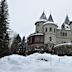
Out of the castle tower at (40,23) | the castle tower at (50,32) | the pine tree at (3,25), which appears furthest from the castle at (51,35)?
the pine tree at (3,25)

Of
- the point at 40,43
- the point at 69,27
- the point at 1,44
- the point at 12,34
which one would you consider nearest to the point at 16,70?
the point at 1,44

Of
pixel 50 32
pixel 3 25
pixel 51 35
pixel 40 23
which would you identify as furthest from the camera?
pixel 40 23

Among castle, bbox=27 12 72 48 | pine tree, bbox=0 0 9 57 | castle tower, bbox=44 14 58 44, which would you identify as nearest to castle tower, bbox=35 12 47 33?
castle, bbox=27 12 72 48

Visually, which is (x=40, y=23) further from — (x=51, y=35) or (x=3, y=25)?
(x=3, y=25)

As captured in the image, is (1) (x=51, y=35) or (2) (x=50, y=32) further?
(2) (x=50, y=32)

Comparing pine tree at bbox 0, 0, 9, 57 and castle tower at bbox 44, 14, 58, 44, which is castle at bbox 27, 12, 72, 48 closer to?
castle tower at bbox 44, 14, 58, 44

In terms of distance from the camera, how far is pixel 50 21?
6234 cm

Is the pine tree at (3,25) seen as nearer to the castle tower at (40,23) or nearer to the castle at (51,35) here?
the castle at (51,35)

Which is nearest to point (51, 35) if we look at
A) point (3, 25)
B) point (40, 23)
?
point (40, 23)

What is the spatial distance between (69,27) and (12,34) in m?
33.6

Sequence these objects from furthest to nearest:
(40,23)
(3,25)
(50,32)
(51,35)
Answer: (40,23) < (50,32) < (51,35) < (3,25)

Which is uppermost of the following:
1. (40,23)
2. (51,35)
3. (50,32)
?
(40,23)

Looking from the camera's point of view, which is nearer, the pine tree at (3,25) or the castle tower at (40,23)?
the pine tree at (3,25)

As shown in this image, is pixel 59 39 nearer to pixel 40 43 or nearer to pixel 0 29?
pixel 40 43
